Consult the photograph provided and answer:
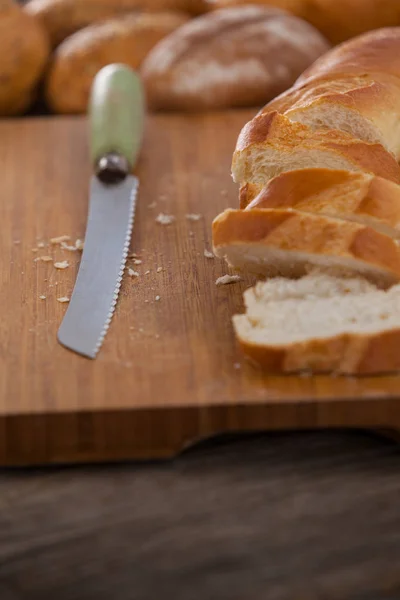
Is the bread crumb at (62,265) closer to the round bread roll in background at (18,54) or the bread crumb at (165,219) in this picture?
the bread crumb at (165,219)

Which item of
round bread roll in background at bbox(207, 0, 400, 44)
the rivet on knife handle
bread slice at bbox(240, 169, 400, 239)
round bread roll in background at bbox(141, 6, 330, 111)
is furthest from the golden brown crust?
round bread roll in background at bbox(207, 0, 400, 44)

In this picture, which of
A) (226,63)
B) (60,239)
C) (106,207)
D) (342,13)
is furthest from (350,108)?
(342,13)

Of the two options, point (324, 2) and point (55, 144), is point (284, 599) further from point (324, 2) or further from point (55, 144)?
point (324, 2)

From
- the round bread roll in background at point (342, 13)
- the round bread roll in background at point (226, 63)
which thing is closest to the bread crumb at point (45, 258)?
Result: the round bread roll in background at point (226, 63)

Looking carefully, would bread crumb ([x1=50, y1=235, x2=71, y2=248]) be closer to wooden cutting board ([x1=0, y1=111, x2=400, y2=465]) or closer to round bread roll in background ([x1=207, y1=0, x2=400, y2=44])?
wooden cutting board ([x1=0, y1=111, x2=400, y2=465])

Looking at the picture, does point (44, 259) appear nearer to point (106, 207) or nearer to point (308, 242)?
point (106, 207)

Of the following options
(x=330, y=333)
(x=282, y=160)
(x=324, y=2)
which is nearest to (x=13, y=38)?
(x=324, y=2)
